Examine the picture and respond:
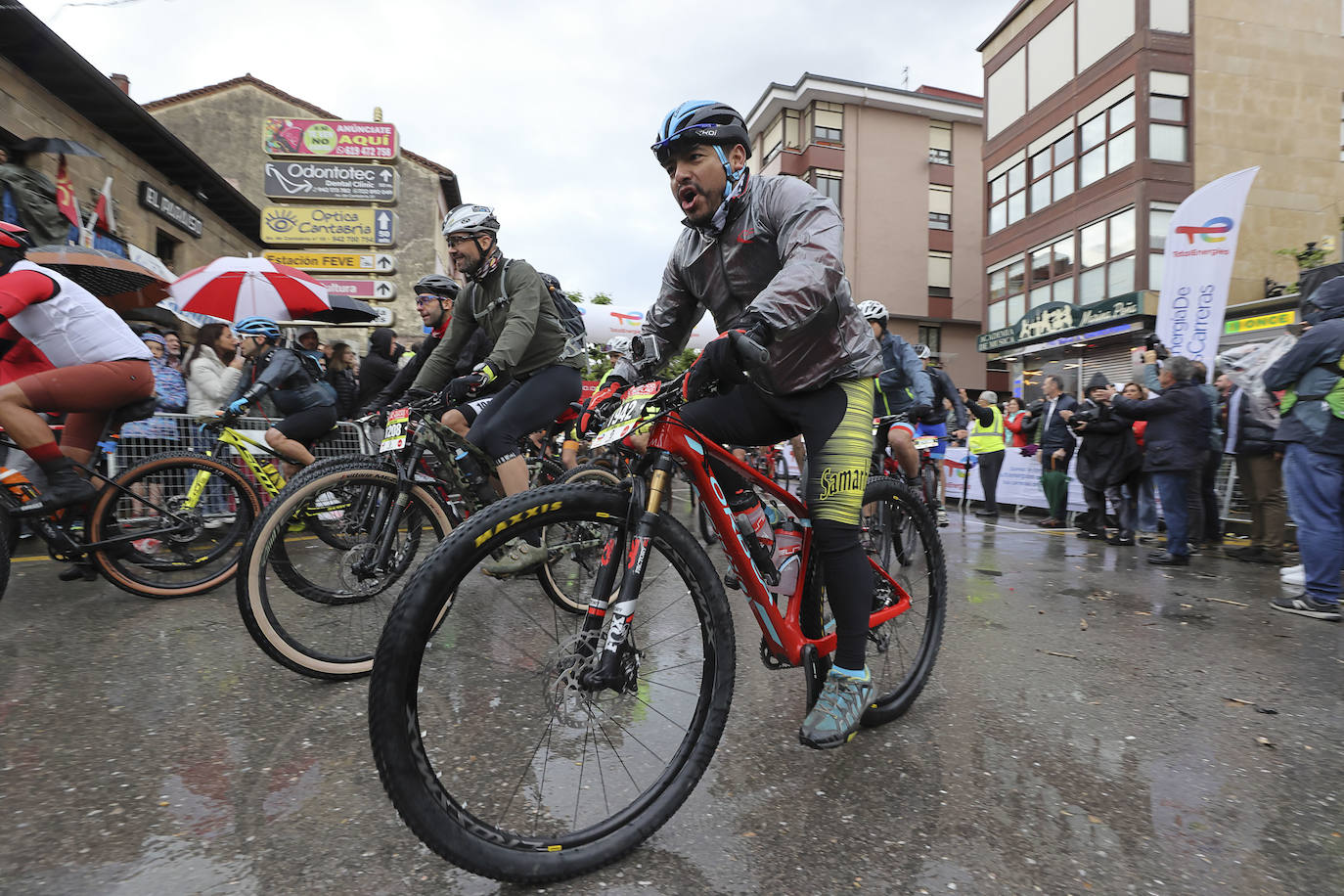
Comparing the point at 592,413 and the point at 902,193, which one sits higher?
the point at 902,193

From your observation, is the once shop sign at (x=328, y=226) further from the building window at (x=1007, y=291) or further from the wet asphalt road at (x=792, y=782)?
the building window at (x=1007, y=291)

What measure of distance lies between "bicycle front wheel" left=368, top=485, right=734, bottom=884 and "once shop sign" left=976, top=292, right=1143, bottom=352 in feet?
72.4

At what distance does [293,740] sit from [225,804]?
43 cm

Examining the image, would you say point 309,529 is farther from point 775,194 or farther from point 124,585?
point 775,194

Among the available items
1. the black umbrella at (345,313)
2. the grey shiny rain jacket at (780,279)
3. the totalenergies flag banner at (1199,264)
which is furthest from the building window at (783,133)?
the grey shiny rain jacket at (780,279)

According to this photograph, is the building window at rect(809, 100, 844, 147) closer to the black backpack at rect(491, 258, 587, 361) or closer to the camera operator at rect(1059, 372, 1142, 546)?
the camera operator at rect(1059, 372, 1142, 546)

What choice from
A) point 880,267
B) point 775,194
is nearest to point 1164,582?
point 775,194

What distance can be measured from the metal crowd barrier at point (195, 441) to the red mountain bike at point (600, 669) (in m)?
3.68

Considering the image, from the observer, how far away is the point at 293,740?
2.58m

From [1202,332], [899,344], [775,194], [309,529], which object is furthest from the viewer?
[1202,332]

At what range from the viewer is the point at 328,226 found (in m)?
13.1

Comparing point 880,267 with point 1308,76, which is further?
point 880,267

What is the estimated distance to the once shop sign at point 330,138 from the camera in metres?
13.1

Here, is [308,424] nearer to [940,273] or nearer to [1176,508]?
[1176,508]
